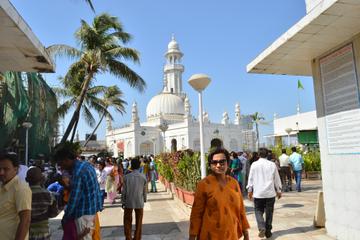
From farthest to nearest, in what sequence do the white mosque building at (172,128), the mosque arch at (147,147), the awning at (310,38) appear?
the mosque arch at (147,147) → the white mosque building at (172,128) → the awning at (310,38)

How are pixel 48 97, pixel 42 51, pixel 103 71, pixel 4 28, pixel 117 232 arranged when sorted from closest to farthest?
pixel 4 28 → pixel 42 51 → pixel 117 232 → pixel 103 71 → pixel 48 97

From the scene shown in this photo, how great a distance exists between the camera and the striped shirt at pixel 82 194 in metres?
3.65

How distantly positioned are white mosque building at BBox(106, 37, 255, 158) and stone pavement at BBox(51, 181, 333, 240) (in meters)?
36.9

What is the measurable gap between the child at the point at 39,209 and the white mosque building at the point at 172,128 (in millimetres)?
43538

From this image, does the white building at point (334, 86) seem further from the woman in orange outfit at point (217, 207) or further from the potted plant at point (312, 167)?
the potted plant at point (312, 167)

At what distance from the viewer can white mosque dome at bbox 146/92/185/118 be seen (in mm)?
59625

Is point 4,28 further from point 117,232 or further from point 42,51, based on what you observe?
point 117,232

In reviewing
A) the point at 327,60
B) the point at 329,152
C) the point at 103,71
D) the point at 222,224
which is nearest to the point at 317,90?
the point at 327,60

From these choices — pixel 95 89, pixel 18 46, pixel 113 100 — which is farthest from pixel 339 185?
pixel 113 100

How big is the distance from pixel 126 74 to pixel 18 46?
41.8ft

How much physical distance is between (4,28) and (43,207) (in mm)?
2323

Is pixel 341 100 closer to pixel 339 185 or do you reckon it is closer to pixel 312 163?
pixel 339 185

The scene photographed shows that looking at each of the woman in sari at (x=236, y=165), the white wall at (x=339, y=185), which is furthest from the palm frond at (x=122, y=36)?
the white wall at (x=339, y=185)

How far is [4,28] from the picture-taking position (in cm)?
443
